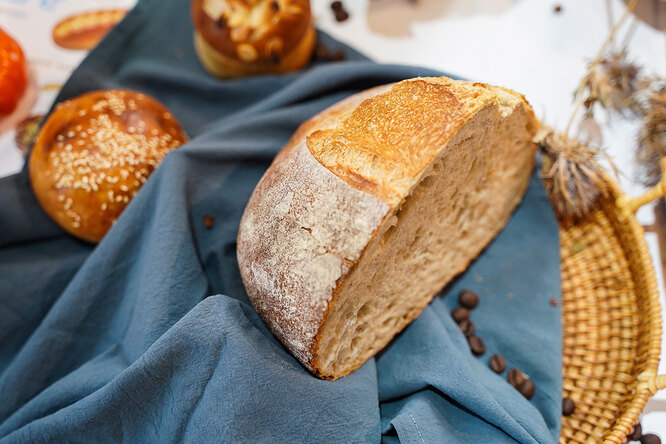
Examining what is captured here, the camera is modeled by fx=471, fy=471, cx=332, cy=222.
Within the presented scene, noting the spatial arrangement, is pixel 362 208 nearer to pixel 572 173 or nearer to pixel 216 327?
pixel 216 327

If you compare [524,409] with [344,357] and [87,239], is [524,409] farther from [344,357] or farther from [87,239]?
[87,239]

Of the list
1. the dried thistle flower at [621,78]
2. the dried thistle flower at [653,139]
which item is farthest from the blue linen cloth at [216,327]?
the dried thistle flower at [621,78]

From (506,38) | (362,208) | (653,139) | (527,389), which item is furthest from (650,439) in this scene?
(506,38)

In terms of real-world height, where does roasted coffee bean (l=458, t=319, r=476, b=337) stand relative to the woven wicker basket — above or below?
below

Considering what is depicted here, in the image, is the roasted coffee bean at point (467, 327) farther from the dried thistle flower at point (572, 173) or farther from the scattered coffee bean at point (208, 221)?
the scattered coffee bean at point (208, 221)

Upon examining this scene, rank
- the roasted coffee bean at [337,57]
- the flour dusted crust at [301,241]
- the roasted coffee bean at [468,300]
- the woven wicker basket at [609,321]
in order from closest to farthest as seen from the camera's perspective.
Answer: the flour dusted crust at [301,241]
the woven wicker basket at [609,321]
the roasted coffee bean at [468,300]
the roasted coffee bean at [337,57]

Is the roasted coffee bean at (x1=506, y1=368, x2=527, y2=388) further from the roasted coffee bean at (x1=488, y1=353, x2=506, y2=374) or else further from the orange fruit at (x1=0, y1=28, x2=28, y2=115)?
the orange fruit at (x1=0, y1=28, x2=28, y2=115)

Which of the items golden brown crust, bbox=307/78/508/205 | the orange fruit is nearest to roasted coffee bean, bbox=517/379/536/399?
golden brown crust, bbox=307/78/508/205
